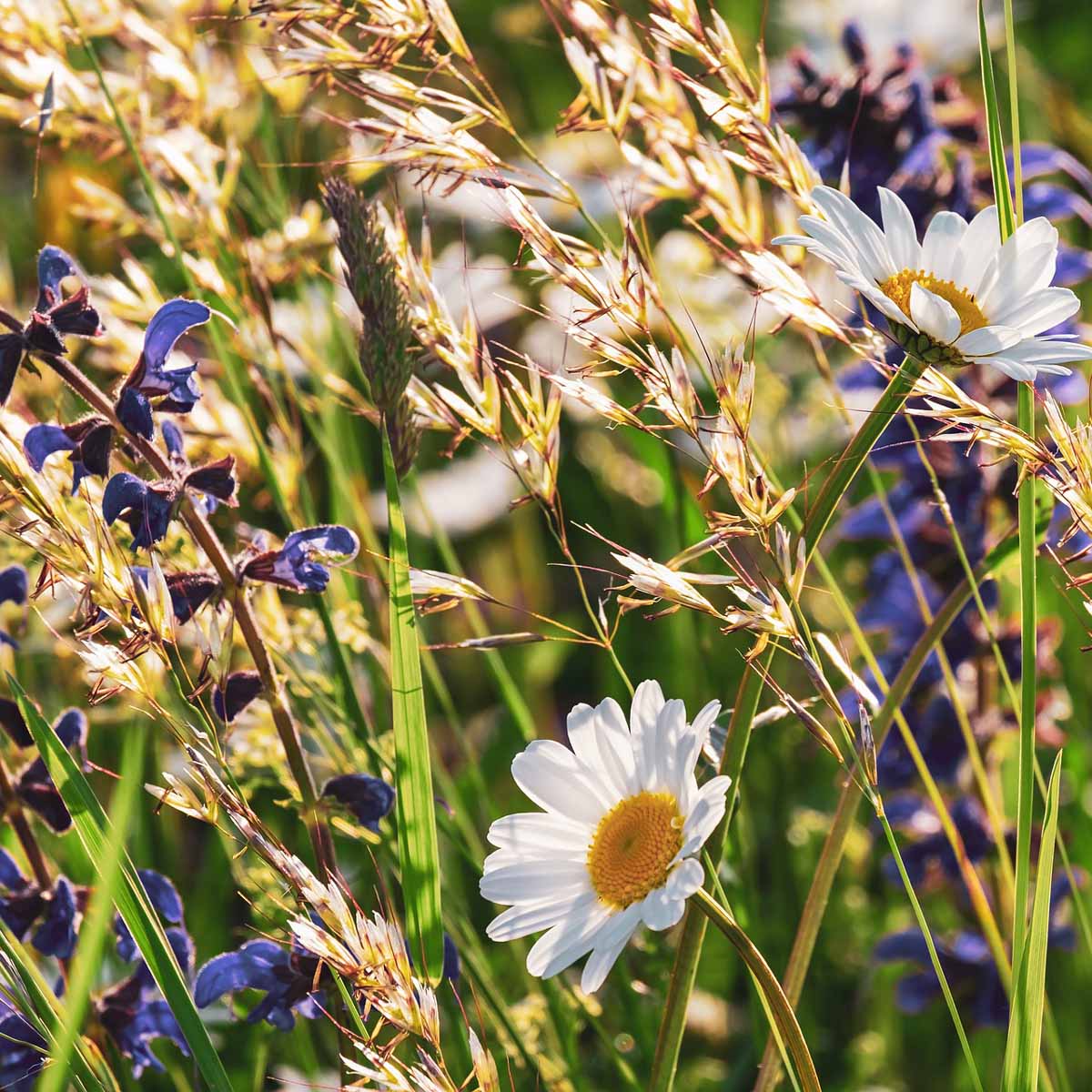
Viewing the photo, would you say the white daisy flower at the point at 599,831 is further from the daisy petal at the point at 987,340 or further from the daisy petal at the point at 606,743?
the daisy petal at the point at 987,340

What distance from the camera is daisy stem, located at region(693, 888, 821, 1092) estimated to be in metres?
0.38

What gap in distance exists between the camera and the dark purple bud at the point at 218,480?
48cm

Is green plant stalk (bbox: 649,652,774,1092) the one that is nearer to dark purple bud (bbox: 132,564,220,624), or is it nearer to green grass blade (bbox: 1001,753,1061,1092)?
green grass blade (bbox: 1001,753,1061,1092)

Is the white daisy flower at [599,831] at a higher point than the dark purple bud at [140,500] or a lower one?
lower

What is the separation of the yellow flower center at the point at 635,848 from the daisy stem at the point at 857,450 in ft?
0.34

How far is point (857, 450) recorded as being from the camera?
1.41 ft

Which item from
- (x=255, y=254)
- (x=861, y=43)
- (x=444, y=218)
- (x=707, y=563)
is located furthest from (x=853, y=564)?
(x=444, y=218)

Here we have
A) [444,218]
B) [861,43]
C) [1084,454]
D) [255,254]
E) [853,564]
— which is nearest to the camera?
[1084,454]

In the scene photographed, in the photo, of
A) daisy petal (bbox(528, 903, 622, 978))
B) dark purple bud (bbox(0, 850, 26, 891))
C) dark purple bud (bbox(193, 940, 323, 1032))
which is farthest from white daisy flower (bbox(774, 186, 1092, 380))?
dark purple bud (bbox(0, 850, 26, 891))

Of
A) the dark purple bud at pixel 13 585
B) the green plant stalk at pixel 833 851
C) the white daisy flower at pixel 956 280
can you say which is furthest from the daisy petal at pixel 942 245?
the dark purple bud at pixel 13 585

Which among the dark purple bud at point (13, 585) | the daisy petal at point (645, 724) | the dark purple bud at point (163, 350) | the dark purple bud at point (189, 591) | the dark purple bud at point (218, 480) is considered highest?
the dark purple bud at point (163, 350)

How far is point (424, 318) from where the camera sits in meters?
0.48

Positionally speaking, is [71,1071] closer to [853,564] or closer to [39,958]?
[39,958]

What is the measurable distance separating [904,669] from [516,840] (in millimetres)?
172
